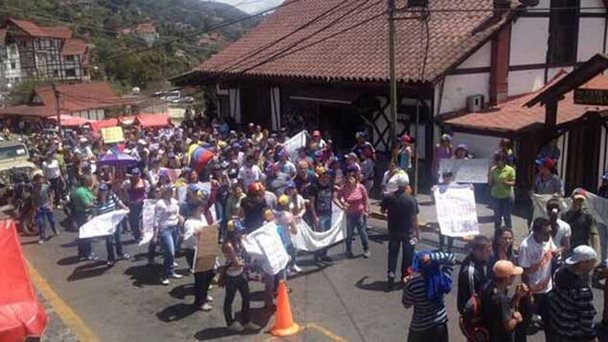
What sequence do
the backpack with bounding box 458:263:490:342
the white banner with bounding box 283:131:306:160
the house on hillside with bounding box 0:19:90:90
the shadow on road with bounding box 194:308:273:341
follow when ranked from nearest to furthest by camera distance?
the backpack with bounding box 458:263:490:342, the shadow on road with bounding box 194:308:273:341, the white banner with bounding box 283:131:306:160, the house on hillside with bounding box 0:19:90:90

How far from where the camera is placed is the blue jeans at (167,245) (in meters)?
9.77

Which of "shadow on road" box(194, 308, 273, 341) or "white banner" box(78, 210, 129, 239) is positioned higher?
"white banner" box(78, 210, 129, 239)

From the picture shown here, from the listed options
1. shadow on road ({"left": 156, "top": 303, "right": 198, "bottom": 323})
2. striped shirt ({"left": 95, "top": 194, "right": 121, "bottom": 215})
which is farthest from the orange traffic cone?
striped shirt ({"left": 95, "top": 194, "right": 121, "bottom": 215})

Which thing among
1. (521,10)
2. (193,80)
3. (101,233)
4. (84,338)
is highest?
(521,10)

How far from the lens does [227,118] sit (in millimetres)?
25875

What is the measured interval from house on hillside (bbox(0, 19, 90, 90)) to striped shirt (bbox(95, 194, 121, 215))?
3585 inches

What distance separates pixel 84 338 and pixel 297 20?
63.9 feet

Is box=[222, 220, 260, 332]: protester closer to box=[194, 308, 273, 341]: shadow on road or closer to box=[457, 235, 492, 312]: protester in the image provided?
box=[194, 308, 273, 341]: shadow on road

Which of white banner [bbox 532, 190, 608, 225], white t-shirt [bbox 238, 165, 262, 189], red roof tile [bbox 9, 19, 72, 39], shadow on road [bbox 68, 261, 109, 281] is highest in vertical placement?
red roof tile [bbox 9, 19, 72, 39]

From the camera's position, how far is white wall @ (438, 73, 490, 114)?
644 inches

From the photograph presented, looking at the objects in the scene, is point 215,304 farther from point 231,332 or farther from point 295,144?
point 295,144

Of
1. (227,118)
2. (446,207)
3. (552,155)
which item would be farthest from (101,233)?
Result: (227,118)

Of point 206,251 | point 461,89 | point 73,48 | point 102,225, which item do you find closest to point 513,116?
→ point 461,89

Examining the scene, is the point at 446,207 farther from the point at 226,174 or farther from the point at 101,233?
the point at 101,233
